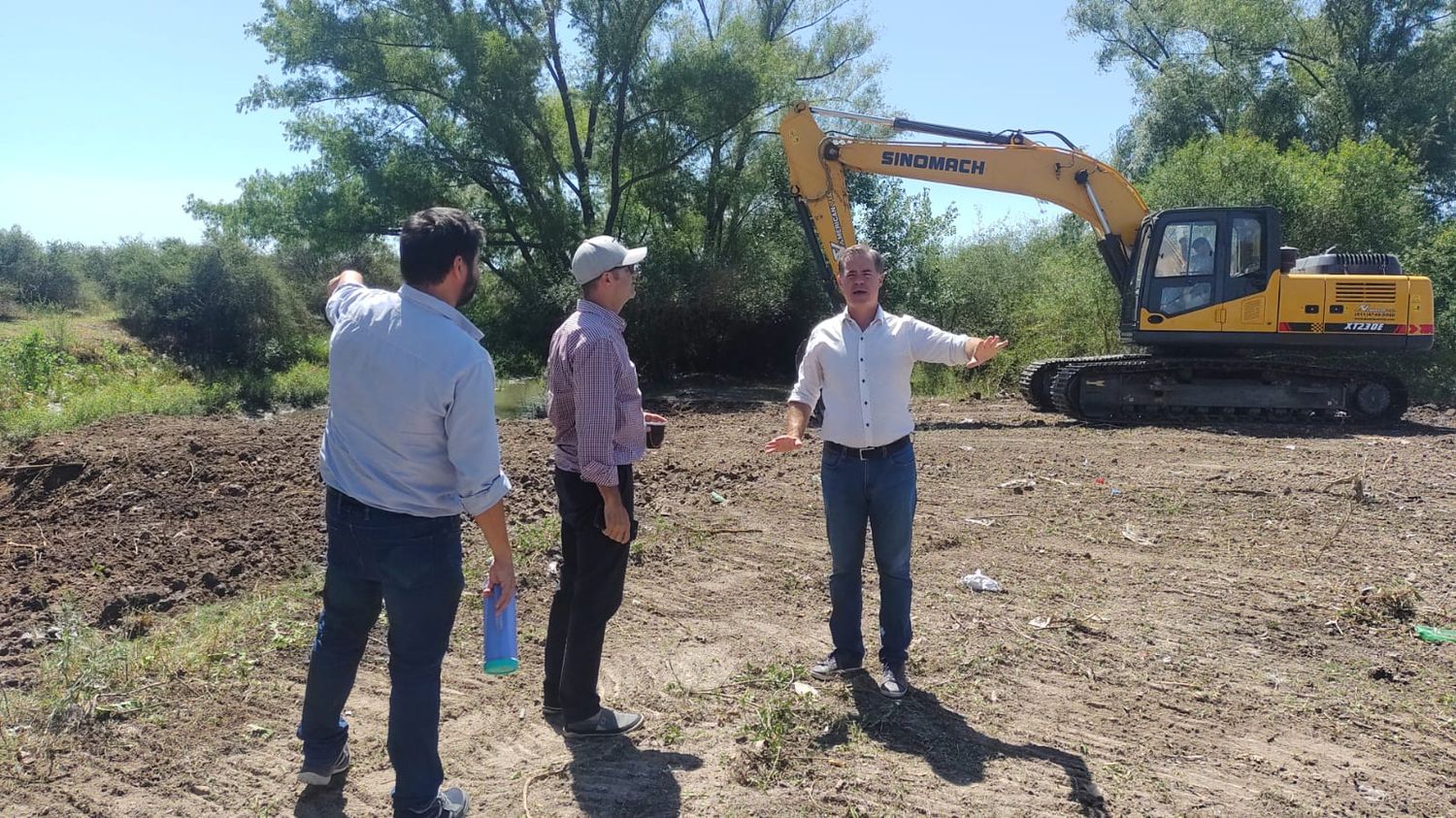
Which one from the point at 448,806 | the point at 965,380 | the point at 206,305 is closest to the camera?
the point at 448,806

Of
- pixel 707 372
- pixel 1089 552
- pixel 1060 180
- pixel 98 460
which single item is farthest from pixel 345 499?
pixel 707 372

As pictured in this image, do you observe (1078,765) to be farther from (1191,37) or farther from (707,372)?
(1191,37)

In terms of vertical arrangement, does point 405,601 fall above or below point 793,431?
below

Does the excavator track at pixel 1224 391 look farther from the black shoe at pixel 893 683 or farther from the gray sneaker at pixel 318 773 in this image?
the gray sneaker at pixel 318 773

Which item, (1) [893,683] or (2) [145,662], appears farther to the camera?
(2) [145,662]

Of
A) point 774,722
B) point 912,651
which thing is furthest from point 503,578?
point 912,651

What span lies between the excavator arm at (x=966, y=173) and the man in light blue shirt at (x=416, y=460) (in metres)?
9.58

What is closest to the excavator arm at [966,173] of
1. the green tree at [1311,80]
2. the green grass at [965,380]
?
the green grass at [965,380]

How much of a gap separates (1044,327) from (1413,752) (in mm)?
16103

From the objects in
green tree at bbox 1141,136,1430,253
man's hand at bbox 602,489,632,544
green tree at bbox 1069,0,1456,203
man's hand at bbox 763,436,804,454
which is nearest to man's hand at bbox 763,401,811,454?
man's hand at bbox 763,436,804,454

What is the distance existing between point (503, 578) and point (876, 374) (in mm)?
1747

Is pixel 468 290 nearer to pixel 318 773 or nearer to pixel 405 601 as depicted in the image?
pixel 405 601

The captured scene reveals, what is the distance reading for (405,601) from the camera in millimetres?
2826

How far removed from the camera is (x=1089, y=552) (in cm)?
624
